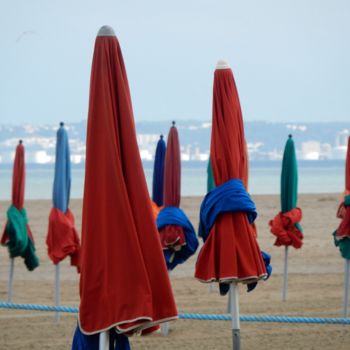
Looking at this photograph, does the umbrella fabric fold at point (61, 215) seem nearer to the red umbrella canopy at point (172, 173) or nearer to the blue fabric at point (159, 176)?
the blue fabric at point (159, 176)

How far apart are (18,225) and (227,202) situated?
4411mm

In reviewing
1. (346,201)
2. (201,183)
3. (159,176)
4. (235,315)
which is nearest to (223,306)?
(159,176)

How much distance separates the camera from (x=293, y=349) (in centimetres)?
862

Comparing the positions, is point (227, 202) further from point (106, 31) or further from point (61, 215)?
point (61, 215)

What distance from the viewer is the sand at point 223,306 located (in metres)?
9.00

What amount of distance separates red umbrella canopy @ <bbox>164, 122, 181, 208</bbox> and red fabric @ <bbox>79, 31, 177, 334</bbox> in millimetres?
4616

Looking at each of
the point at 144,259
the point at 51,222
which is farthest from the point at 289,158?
the point at 144,259

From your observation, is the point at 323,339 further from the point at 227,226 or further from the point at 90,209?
the point at 90,209

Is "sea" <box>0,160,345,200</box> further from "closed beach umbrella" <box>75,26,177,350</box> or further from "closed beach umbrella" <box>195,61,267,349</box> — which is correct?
"closed beach umbrella" <box>75,26,177,350</box>

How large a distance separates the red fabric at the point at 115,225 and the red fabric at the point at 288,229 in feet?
22.0

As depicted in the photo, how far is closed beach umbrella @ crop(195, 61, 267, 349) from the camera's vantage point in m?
6.71

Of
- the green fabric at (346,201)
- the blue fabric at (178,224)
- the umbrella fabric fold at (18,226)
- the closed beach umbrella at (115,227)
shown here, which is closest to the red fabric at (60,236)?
the umbrella fabric fold at (18,226)

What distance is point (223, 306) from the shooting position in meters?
11.3

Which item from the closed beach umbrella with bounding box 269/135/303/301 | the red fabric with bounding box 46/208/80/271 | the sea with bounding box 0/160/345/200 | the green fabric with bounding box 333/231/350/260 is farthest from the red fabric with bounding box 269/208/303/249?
the sea with bounding box 0/160/345/200
